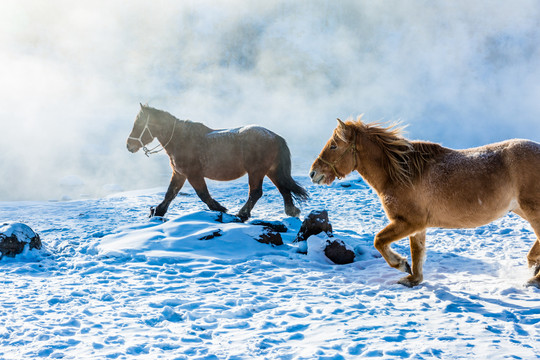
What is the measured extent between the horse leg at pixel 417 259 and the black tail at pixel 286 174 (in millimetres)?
4998

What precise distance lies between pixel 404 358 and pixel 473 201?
2185 millimetres

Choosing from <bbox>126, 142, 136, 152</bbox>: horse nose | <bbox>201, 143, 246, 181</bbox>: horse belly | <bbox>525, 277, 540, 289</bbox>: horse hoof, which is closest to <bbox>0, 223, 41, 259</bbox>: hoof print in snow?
<bbox>126, 142, 136, 152</bbox>: horse nose

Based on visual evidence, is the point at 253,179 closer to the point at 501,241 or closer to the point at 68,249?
the point at 68,249

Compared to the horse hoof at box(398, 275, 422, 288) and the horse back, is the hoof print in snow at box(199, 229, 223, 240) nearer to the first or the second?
the horse hoof at box(398, 275, 422, 288)

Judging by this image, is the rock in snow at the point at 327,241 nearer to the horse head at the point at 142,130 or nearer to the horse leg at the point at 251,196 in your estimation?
the horse leg at the point at 251,196

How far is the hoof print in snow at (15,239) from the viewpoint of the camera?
654cm

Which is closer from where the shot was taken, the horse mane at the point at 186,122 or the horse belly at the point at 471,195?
the horse belly at the point at 471,195

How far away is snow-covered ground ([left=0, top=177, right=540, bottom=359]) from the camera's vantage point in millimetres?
3273

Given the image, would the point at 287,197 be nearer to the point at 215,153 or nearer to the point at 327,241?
the point at 215,153

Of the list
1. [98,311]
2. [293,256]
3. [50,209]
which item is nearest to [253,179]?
[293,256]

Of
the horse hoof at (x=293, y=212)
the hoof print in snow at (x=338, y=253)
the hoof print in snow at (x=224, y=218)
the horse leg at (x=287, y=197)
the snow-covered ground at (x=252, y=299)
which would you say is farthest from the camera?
the horse hoof at (x=293, y=212)

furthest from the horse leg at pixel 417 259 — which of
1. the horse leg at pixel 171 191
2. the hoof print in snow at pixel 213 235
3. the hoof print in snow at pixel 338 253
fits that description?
the horse leg at pixel 171 191

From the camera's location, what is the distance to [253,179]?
9383mm

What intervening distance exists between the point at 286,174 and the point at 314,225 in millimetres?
2657
